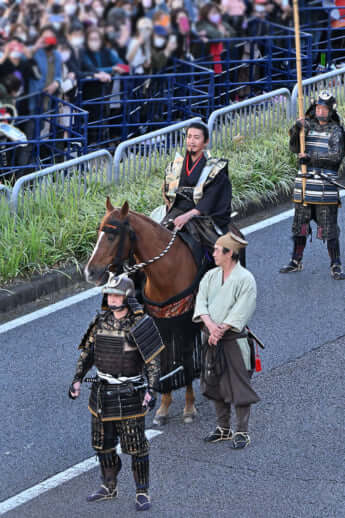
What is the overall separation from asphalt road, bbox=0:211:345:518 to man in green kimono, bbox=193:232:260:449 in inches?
14.7

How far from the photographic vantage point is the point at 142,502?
7.21m

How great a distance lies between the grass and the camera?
1135 centimetres

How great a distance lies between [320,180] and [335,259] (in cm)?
85

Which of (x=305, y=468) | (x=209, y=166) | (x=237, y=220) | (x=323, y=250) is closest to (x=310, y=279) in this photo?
(x=323, y=250)

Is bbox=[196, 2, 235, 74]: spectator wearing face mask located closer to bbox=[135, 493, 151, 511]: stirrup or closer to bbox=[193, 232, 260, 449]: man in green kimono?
bbox=[193, 232, 260, 449]: man in green kimono

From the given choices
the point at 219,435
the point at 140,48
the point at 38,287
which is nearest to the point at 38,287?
the point at 38,287

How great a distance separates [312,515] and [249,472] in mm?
726

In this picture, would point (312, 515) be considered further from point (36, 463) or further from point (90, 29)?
point (90, 29)

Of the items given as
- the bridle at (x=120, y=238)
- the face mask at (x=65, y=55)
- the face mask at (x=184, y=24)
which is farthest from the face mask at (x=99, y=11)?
the bridle at (x=120, y=238)

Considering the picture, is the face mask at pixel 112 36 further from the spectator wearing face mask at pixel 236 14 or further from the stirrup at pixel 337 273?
the stirrup at pixel 337 273

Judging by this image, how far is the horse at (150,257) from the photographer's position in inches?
306

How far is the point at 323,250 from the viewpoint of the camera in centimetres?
1234

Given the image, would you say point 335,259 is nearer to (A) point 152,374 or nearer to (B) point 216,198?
(B) point 216,198

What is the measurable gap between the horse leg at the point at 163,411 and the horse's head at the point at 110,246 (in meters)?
1.27
